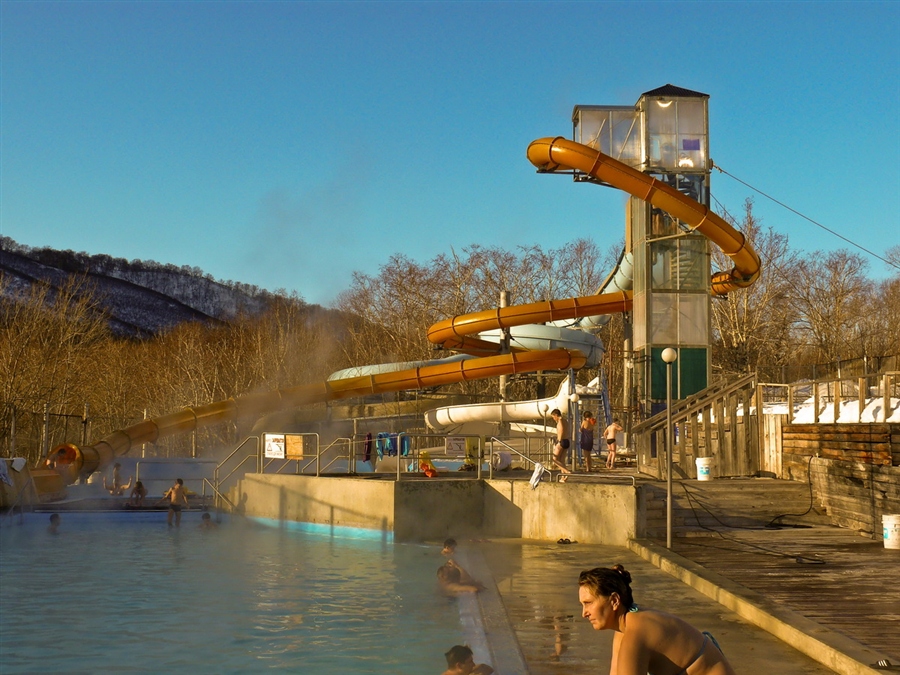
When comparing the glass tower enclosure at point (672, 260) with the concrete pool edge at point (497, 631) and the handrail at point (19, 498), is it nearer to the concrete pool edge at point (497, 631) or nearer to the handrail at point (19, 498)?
the handrail at point (19, 498)

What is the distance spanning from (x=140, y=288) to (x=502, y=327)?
162494mm

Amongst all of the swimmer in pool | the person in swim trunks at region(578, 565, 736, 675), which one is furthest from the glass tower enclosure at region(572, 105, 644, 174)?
the person in swim trunks at region(578, 565, 736, 675)

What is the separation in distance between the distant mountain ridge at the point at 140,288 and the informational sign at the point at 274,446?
136 meters

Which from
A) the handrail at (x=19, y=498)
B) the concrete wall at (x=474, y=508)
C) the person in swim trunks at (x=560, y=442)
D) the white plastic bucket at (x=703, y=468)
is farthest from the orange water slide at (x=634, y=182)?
the handrail at (x=19, y=498)

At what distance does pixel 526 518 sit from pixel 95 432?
34635 mm

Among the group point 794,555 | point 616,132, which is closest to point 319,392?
point 616,132

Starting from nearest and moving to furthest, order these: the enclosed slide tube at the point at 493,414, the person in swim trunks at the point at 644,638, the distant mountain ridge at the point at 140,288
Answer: the person in swim trunks at the point at 644,638, the enclosed slide tube at the point at 493,414, the distant mountain ridge at the point at 140,288

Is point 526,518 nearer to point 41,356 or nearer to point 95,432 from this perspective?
point 41,356

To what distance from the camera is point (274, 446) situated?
2125 cm

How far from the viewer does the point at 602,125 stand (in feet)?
107

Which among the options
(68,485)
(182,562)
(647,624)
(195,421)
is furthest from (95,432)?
(647,624)

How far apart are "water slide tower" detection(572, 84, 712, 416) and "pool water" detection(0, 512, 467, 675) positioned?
15.5m

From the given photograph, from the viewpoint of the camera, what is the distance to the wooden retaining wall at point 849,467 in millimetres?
14352

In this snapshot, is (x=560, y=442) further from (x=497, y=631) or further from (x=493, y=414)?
(x=493, y=414)
